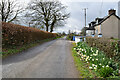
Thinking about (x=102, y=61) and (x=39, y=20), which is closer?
(x=102, y=61)

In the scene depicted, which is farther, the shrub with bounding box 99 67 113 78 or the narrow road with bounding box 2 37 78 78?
the narrow road with bounding box 2 37 78 78

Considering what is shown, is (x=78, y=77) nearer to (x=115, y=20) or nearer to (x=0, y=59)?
(x=0, y=59)

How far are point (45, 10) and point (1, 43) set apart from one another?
2373 cm

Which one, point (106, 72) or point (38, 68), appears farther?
point (38, 68)

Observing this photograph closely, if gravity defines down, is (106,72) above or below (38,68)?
above

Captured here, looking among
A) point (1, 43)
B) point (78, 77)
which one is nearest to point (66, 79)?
point (78, 77)

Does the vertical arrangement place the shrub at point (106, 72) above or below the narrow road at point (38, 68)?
above

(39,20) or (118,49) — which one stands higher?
(39,20)

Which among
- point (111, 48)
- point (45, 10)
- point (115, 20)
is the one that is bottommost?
point (111, 48)

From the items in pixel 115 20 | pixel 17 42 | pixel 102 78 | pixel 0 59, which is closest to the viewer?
pixel 102 78

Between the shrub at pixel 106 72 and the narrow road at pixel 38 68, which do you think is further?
the narrow road at pixel 38 68

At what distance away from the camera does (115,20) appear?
25.5 meters

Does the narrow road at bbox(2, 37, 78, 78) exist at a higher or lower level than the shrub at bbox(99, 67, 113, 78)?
lower

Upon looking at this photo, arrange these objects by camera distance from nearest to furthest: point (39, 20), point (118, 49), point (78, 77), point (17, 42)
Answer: point (78, 77)
point (118, 49)
point (17, 42)
point (39, 20)
